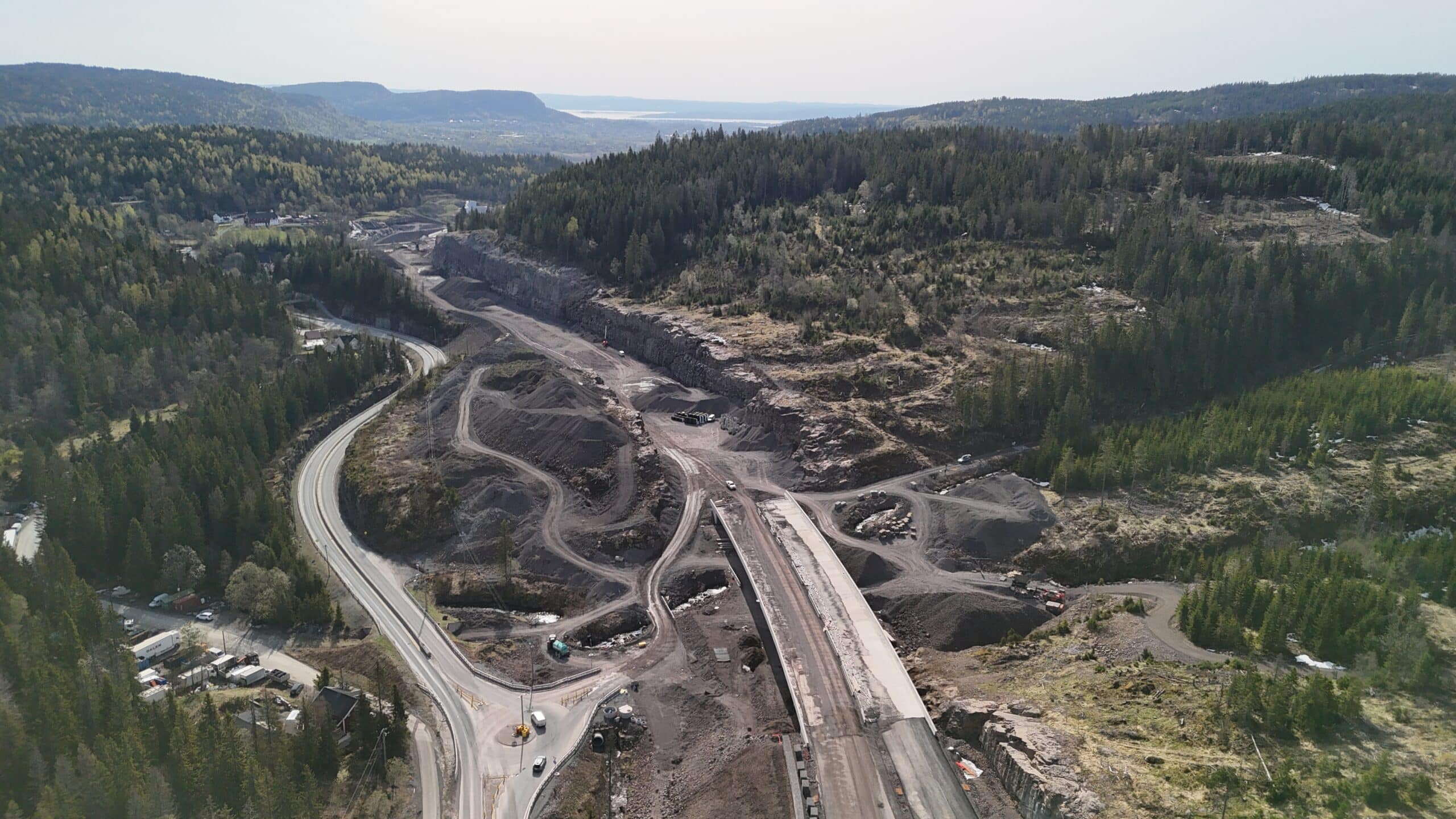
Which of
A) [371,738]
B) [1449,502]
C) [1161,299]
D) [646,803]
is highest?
[1161,299]

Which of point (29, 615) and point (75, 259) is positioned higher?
point (75, 259)

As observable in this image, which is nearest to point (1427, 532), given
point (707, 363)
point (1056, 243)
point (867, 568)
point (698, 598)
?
point (867, 568)

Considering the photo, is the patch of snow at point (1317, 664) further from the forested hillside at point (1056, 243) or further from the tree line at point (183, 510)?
the tree line at point (183, 510)

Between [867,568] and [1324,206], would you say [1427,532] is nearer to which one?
[867,568]

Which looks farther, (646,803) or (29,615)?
(29,615)

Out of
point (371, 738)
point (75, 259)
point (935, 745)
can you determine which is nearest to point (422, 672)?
point (371, 738)

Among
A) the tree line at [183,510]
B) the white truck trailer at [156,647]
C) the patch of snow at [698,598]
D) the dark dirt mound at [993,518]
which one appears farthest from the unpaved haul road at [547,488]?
the dark dirt mound at [993,518]

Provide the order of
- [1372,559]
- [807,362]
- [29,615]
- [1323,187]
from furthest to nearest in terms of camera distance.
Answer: [1323,187]
[807,362]
[1372,559]
[29,615]

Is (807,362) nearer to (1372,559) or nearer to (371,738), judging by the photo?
(1372,559)
